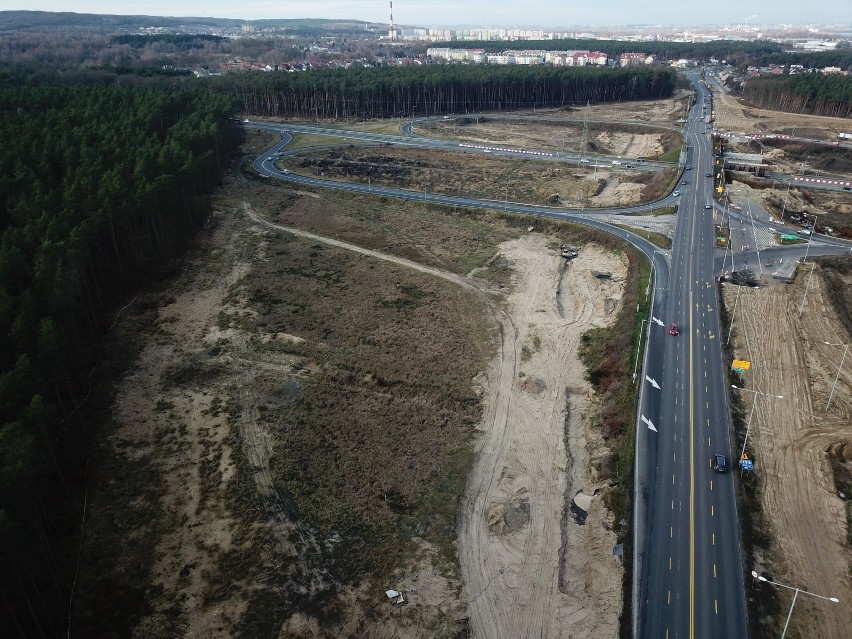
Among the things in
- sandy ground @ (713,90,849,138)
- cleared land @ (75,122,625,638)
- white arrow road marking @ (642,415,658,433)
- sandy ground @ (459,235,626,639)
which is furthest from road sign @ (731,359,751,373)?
sandy ground @ (713,90,849,138)

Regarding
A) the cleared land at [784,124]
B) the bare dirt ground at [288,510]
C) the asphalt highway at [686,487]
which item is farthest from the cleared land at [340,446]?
the cleared land at [784,124]

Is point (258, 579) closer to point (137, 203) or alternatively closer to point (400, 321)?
point (400, 321)

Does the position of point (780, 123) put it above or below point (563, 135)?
above

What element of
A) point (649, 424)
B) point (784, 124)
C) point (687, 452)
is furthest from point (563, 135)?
point (687, 452)

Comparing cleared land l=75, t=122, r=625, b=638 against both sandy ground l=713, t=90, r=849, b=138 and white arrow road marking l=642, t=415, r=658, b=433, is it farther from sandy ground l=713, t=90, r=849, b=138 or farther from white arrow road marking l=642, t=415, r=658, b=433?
sandy ground l=713, t=90, r=849, b=138

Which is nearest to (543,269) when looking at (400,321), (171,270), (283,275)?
(400,321)

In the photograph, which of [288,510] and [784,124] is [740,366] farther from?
[784,124]
